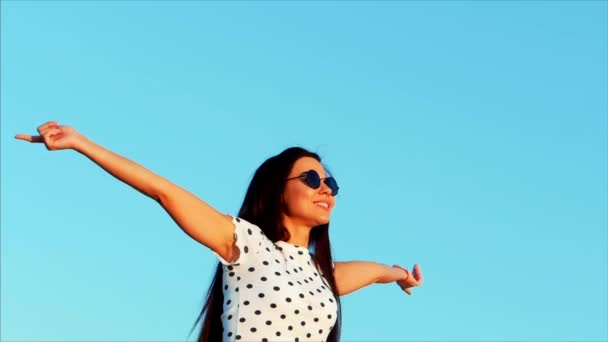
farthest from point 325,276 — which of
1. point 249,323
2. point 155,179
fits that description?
point 155,179

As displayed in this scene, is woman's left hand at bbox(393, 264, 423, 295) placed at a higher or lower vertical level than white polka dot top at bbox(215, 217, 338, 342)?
higher

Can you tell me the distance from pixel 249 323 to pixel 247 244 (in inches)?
28.2

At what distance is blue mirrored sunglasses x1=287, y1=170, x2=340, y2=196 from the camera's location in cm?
1065

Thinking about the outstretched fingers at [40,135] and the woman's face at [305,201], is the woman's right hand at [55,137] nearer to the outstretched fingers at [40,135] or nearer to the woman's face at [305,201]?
the outstretched fingers at [40,135]

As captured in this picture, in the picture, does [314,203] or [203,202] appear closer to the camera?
[203,202]

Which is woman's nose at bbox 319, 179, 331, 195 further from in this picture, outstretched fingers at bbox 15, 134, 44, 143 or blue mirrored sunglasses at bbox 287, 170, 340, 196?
outstretched fingers at bbox 15, 134, 44, 143

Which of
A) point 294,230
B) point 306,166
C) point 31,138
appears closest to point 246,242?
point 294,230

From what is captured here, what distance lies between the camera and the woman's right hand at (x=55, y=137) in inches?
346

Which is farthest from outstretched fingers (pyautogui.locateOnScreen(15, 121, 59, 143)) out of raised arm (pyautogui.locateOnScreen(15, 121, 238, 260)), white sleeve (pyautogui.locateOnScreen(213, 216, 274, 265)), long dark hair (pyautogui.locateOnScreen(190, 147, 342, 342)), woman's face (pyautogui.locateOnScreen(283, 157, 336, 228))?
woman's face (pyautogui.locateOnScreen(283, 157, 336, 228))

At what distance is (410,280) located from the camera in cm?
1284

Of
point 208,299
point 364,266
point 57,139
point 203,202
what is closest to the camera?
point 57,139

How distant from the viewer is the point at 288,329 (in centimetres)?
989

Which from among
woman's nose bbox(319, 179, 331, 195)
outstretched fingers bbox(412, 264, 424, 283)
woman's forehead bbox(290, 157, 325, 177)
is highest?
outstretched fingers bbox(412, 264, 424, 283)

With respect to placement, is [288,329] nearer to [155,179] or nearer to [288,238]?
[288,238]
